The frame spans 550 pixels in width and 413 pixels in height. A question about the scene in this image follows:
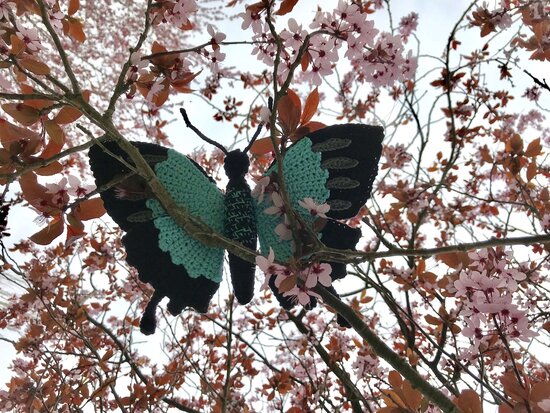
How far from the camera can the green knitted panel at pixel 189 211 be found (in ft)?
4.61

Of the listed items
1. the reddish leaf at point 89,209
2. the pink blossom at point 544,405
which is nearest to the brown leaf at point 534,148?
the pink blossom at point 544,405

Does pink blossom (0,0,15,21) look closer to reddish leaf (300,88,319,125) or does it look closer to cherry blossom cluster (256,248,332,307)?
reddish leaf (300,88,319,125)

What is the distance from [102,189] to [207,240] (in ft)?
1.19

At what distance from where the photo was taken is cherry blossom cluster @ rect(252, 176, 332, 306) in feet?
3.95

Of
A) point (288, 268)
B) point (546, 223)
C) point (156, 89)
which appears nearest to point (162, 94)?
point (156, 89)

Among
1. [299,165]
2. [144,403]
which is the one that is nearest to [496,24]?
[299,165]

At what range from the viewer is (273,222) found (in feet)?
4.87

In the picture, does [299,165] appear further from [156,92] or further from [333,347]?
[333,347]

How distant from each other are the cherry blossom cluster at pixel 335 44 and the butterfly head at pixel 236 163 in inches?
15.8

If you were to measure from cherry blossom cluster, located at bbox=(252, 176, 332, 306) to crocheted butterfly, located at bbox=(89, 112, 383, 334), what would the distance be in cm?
5

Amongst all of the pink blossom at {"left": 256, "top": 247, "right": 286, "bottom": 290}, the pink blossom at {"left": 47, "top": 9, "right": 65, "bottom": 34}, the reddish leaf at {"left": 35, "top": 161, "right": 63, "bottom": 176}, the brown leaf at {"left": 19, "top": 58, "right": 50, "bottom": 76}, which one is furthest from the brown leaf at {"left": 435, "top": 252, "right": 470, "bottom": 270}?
the pink blossom at {"left": 47, "top": 9, "right": 65, "bottom": 34}

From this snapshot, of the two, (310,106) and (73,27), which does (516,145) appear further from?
(73,27)

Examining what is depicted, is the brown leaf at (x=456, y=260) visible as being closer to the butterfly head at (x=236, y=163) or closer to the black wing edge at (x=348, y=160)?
the black wing edge at (x=348, y=160)

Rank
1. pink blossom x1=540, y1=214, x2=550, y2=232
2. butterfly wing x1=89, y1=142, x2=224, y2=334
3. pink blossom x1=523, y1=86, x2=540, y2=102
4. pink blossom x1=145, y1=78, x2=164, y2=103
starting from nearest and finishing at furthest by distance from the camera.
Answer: butterfly wing x1=89, y1=142, x2=224, y2=334
pink blossom x1=145, y1=78, x2=164, y2=103
pink blossom x1=540, y1=214, x2=550, y2=232
pink blossom x1=523, y1=86, x2=540, y2=102
